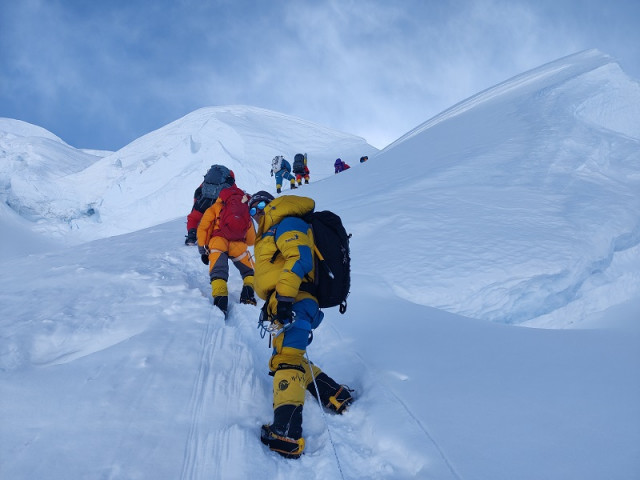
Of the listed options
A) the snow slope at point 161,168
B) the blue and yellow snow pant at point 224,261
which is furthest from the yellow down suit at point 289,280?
the snow slope at point 161,168

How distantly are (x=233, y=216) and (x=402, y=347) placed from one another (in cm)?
234

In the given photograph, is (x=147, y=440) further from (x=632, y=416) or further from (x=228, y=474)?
(x=632, y=416)

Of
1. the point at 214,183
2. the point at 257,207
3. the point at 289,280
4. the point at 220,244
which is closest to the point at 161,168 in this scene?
the point at 214,183

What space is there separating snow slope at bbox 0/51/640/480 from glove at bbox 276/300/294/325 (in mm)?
562

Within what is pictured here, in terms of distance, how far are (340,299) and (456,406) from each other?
0.88 meters

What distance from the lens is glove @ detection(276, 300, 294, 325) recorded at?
2148 millimetres

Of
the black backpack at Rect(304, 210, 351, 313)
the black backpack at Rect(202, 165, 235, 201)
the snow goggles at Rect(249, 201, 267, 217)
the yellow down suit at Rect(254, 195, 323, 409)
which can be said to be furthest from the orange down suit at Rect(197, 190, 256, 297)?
the black backpack at Rect(304, 210, 351, 313)

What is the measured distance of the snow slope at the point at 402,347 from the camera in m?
1.68

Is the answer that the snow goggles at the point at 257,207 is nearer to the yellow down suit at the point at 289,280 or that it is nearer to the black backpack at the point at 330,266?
the yellow down suit at the point at 289,280

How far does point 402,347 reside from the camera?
2740 millimetres

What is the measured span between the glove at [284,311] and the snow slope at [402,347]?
562mm

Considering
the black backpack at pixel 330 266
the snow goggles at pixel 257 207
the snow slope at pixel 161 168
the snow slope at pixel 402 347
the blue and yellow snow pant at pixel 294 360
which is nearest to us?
the snow slope at pixel 402 347

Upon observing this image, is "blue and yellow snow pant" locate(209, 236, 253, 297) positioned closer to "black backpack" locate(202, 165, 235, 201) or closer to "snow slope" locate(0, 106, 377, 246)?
"black backpack" locate(202, 165, 235, 201)

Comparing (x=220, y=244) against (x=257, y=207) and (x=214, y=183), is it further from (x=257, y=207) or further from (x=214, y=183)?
(x=257, y=207)
